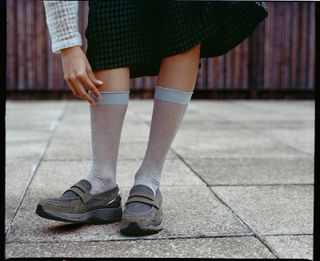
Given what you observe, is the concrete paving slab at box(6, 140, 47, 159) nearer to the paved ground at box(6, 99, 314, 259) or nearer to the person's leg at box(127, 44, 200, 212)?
the paved ground at box(6, 99, 314, 259)

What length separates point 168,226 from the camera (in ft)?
4.86

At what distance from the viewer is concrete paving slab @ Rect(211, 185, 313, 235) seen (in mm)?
1512

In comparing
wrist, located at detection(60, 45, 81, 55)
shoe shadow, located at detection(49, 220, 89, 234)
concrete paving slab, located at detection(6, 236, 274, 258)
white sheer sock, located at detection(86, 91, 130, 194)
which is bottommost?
shoe shadow, located at detection(49, 220, 89, 234)

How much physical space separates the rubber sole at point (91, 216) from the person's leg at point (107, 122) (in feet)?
0.19

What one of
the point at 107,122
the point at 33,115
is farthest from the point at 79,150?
the point at 33,115

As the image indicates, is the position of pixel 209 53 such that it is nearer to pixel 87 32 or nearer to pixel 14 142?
pixel 87 32

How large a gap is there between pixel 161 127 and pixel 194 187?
593 millimetres

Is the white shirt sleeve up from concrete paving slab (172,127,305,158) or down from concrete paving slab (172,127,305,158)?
up

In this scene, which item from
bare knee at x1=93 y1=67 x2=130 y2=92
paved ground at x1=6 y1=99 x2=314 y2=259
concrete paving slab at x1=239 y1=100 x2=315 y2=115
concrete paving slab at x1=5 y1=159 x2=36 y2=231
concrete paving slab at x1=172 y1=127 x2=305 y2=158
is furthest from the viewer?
concrete paving slab at x1=239 y1=100 x2=315 y2=115

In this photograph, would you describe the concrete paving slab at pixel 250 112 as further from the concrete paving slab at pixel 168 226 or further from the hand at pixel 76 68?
the hand at pixel 76 68

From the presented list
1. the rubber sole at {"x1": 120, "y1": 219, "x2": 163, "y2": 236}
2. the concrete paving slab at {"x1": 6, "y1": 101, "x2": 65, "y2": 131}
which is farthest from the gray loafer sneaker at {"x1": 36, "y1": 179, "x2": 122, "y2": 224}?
the concrete paving slab at {"x1": 6, "y1": 101, "x2": 65, "y2": 131}

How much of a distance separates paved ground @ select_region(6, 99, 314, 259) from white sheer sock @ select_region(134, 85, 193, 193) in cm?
14

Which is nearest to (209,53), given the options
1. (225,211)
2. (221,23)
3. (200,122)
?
(221,23)

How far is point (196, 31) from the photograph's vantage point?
1.42 meters
